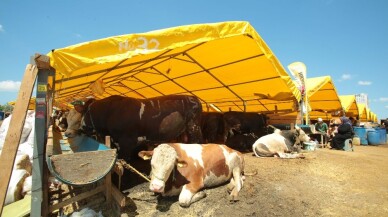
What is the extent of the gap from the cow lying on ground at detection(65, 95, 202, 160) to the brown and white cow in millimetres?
1810

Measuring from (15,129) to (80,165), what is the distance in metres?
0.79

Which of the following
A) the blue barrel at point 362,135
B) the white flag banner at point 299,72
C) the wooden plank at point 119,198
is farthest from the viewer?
the blue barrel at point 362,135

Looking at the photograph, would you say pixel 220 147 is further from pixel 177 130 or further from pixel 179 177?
pixel 177 130

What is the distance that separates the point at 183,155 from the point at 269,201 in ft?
4.89

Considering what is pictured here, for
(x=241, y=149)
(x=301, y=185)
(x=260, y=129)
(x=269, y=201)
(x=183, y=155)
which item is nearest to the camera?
(x=269, y=201)

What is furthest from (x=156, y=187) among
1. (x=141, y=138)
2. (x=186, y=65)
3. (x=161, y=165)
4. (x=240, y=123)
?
(x=240, y=123)

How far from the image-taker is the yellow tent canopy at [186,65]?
3.74 m

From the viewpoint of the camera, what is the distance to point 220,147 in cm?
452

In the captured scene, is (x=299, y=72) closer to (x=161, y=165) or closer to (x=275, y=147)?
(x=275, y=147)

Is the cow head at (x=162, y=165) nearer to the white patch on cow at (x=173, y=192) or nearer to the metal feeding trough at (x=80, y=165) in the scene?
the white patch on cow at (x=173, y=192)

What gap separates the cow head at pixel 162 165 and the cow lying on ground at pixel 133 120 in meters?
1.96

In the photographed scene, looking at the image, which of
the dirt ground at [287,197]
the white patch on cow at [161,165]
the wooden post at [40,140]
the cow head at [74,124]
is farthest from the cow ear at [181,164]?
the cow head at [74,124]

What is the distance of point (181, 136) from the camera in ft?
22.2

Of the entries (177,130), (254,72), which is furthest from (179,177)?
(254,72)
